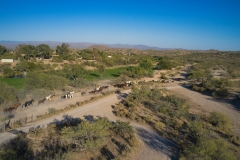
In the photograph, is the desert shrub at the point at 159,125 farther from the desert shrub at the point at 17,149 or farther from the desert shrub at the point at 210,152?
the desert shrub at the point at 17,149

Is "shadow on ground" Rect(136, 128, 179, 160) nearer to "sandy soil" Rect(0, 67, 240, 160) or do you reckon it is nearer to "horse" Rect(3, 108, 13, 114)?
"sandy soil" Rect(0, 67, 240, 160)

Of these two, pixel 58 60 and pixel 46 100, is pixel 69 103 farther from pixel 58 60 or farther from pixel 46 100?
pixel 58 60

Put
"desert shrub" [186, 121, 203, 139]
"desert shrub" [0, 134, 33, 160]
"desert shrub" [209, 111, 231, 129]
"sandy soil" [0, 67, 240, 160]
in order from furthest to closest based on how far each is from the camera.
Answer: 1. "desert shrub" [209, 111, 231, 129]
2. "desert shrub" [186, 121, 203, 139]
3. "sandy soil" [0, 67, 240, 160]
4. "desert shrub" [0, 134, 33, 160]

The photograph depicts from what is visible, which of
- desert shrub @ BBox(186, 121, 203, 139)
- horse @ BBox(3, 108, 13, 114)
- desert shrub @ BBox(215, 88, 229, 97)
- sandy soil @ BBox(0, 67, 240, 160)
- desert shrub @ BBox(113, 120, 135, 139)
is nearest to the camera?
sandy soil @ BBox(0, 67, 240, 160)

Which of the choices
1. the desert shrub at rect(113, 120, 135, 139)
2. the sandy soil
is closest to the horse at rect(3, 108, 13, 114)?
the sandy soil

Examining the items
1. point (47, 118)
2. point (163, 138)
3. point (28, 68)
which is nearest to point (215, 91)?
point (163, 138)

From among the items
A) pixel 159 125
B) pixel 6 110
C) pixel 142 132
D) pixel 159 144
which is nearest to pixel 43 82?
pixel 6 110

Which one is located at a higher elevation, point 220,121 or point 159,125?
point 220,121

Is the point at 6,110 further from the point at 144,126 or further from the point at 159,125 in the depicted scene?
the point at 159,125

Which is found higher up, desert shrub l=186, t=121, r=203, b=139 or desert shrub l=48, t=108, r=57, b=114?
desert shrub l=186, t=121, r=203, b=139
